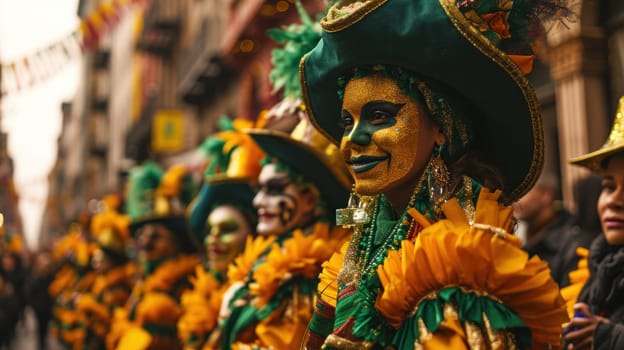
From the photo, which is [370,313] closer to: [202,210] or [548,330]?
[548,330]

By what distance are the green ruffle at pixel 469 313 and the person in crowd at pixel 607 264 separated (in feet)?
3.72

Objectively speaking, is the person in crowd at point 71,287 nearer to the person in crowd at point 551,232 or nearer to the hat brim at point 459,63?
the person in crowd at point 551,232

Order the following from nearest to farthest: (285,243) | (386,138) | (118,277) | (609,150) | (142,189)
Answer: (386,138) < (609,150) < (285,243) < (142,189) < (118,277)

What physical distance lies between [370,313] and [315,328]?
1.59 ft

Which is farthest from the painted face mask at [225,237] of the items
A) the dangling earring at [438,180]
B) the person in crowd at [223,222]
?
the dangling earring at [438,180]

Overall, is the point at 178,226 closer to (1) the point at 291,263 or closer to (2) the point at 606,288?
(1) the point at 291,263

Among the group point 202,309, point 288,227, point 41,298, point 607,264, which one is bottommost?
point 41,298

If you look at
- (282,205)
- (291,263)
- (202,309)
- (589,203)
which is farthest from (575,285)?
(202,309)

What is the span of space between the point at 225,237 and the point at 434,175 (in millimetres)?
3155

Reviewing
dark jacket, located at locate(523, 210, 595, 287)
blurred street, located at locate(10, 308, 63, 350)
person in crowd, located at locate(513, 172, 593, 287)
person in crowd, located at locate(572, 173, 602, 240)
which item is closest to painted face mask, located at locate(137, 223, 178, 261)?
person in crowd, located at locate(513, 172, 593, 287)

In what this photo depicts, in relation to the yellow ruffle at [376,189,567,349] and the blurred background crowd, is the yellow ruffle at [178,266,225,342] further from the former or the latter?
the yellow ruffle at [376,189,567,349]

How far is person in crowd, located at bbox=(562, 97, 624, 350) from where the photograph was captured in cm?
351

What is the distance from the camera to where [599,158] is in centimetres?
371

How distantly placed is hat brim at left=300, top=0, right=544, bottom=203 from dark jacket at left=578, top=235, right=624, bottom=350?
2.62 ft
